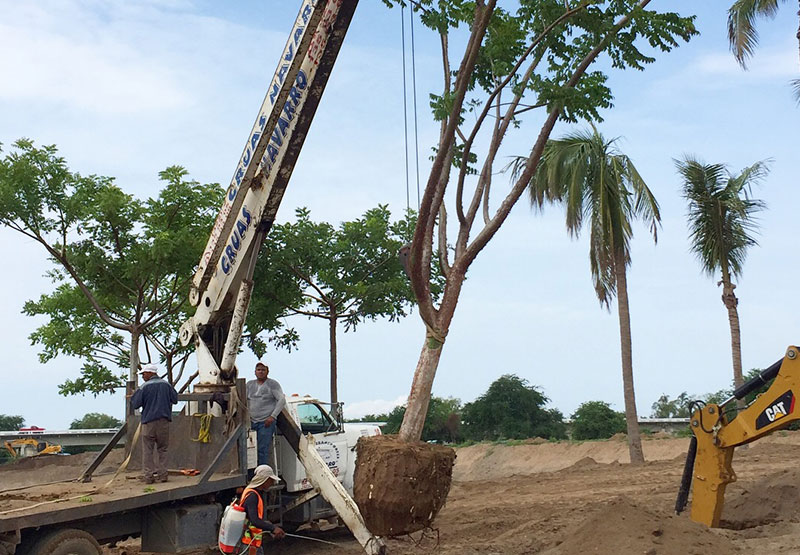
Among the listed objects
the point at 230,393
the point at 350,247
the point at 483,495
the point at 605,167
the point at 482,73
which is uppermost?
the point at 605,167

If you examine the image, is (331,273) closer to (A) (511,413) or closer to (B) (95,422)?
(A) (511,413)

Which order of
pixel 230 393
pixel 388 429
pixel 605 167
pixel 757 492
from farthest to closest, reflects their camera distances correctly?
1. pixel 388 429
2. pixel 605 167
3. pixel 757 492
4. pixel 230 393

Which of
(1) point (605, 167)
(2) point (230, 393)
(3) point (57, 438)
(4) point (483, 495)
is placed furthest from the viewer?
(3) point (57, 438)

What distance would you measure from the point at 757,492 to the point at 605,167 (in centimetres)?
1247

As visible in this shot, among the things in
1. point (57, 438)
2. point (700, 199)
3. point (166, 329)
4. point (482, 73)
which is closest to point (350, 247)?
point (166, 329)

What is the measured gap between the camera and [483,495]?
1961 centimetres

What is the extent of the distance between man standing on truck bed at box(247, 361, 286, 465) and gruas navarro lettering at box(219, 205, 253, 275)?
150cm

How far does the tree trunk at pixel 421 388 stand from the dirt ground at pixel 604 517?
1382 millimetres

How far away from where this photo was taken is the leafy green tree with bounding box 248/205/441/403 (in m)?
22.9

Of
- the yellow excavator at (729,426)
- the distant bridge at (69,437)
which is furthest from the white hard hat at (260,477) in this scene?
the distant bridge at (69,437)

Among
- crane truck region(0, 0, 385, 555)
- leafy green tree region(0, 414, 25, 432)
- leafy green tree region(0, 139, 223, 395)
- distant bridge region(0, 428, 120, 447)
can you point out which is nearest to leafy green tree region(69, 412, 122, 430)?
leafy green tree region(0, 414, 25, 432)

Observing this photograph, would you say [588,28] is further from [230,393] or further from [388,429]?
[388,429]

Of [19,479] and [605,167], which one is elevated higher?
[605,167]

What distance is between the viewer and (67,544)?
8516 mm
